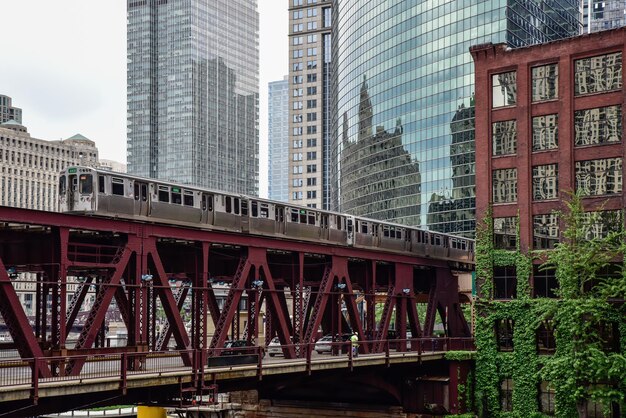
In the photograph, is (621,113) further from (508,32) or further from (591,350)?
(508,32)

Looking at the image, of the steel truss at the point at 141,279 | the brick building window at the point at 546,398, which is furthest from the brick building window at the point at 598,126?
the brick building window at the point at 546,398

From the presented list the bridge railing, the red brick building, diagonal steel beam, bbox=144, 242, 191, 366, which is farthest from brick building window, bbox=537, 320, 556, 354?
diagonal steel beam, bbox=144, 242, 191, 366

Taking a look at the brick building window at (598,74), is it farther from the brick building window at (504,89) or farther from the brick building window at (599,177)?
the brick building window at (599,177)

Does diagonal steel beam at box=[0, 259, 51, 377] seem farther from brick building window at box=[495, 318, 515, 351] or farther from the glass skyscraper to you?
the glass skyscraper

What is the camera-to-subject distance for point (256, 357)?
4456 cm

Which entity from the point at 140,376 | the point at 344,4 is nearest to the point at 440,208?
the point at 344,4

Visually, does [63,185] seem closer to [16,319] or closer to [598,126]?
[16,319]

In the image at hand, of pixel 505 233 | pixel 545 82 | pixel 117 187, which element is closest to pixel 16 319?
pixel 117 187

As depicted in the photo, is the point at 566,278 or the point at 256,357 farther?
A: the point at 566,278

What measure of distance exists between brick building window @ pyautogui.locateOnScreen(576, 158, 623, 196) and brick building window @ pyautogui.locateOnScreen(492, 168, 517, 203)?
487 centimetres

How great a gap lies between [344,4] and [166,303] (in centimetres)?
13799

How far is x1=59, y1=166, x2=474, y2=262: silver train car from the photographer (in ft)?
140

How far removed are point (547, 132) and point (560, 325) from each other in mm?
14441

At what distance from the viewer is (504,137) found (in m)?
67.5
